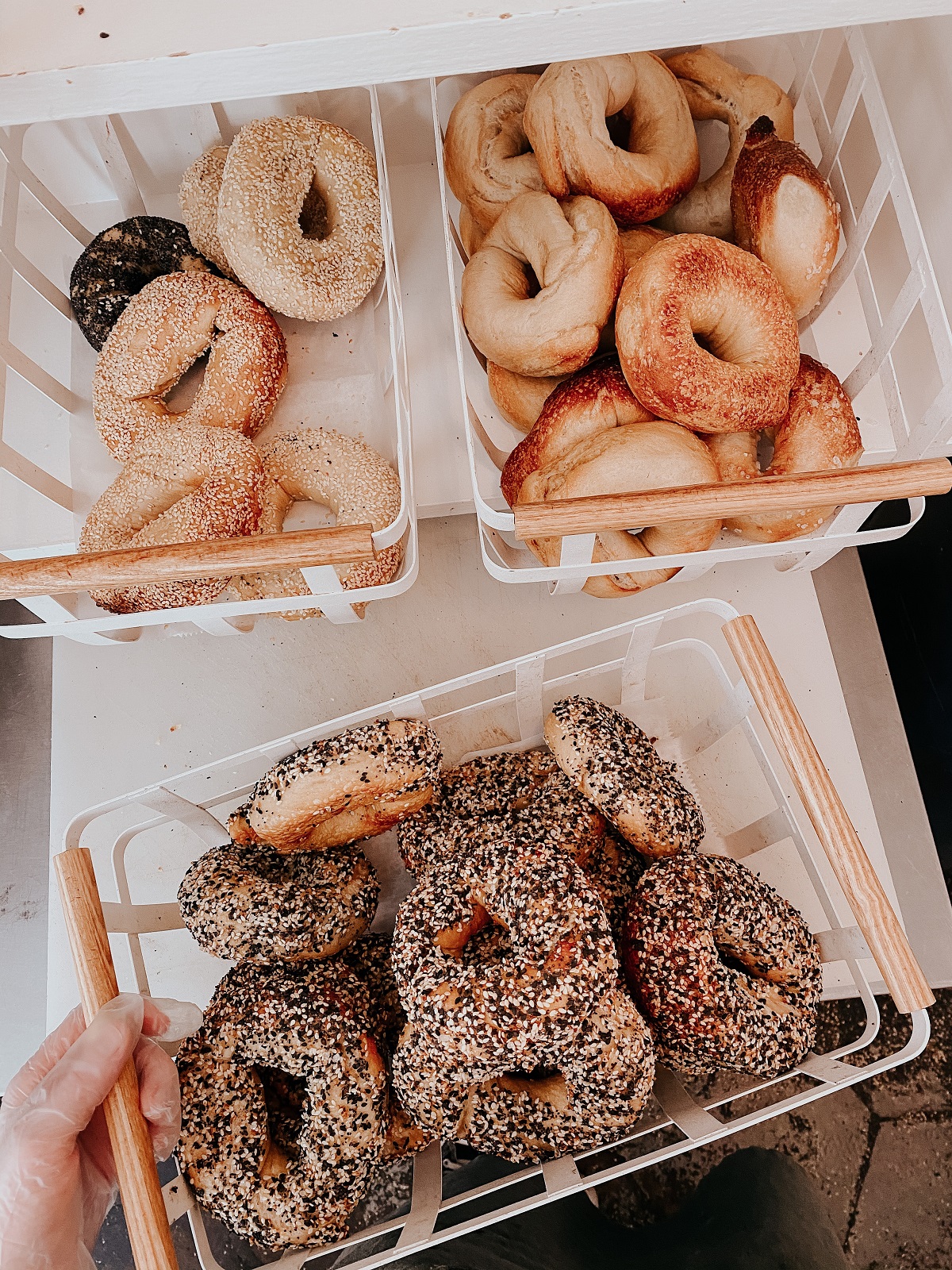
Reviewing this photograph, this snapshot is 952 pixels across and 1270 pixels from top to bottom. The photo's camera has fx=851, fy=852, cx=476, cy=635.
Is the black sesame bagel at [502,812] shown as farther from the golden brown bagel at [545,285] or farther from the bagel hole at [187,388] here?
the bagel hole at [187,388]

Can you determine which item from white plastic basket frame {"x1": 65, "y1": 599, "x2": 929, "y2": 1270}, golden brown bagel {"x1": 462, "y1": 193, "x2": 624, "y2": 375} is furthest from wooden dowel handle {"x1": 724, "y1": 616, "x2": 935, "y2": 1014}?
golden brown bagel {"x1": 462, "y1": 193, "x2": 624, "y2": 375}

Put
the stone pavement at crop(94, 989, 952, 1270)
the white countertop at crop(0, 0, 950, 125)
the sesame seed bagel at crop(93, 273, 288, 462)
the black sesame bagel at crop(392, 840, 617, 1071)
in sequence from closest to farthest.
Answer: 1. the white countertop at crop(0, 0, 950, 125)
2. the black sesame bagel at crop(392, 840, 617, 1071)
3. the sesame seed bagel at crop(93, 273, 288, 462)
4. the stone pavement at crop(94, 989, 952, 1270)

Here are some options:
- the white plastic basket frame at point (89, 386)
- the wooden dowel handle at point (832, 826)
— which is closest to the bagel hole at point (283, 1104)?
the white plastic basket frame at point (89, 386)

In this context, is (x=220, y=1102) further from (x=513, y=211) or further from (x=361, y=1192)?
(x=513, y=211)

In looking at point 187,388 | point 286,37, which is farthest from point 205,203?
point 286,37

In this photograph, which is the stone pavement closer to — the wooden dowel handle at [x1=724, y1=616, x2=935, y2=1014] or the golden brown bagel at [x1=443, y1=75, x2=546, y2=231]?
the wooden dowel handle at [x1=724, y1=616, x2=935, y2=1014]

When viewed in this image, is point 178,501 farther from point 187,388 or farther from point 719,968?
point 719,968
